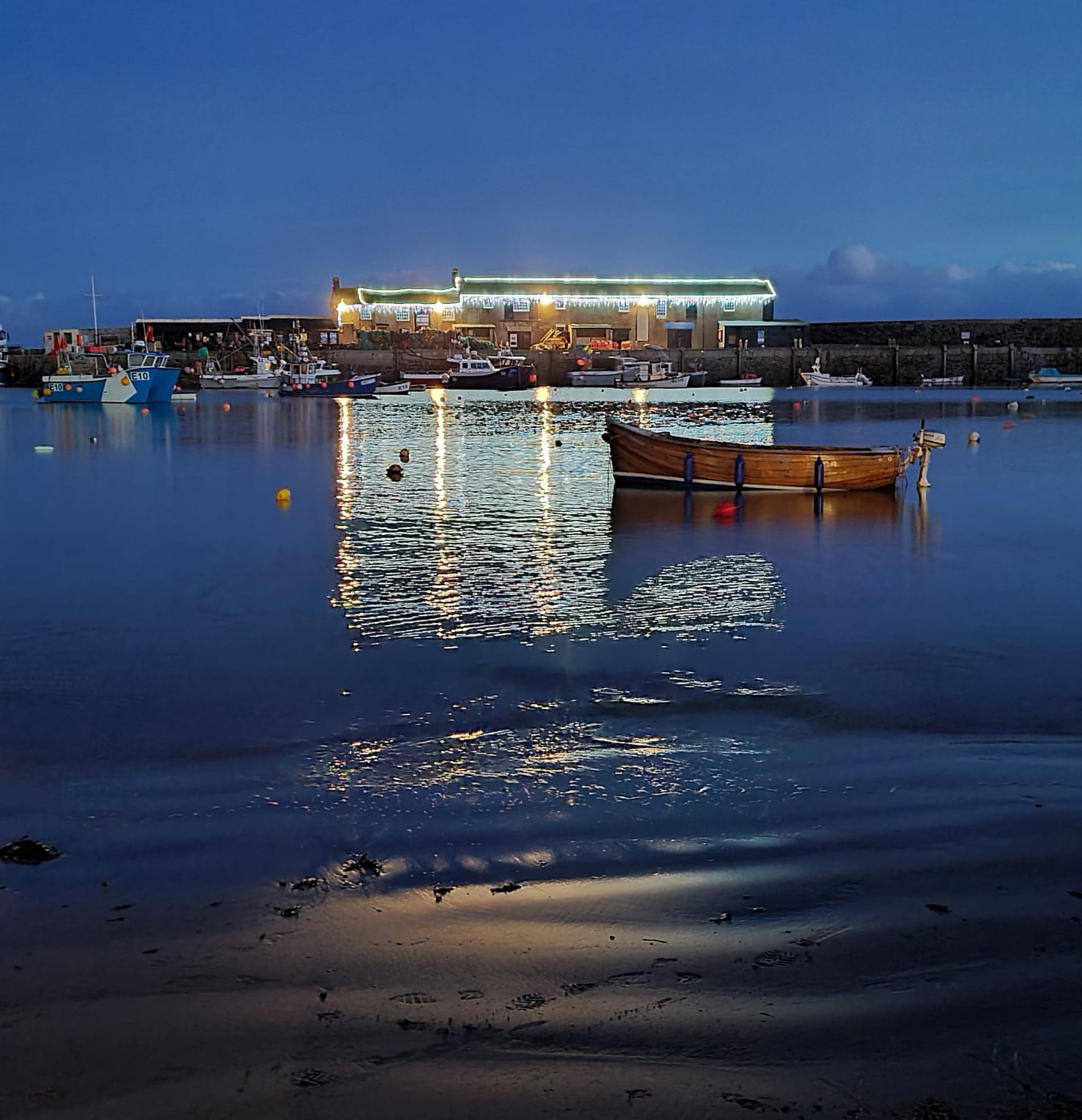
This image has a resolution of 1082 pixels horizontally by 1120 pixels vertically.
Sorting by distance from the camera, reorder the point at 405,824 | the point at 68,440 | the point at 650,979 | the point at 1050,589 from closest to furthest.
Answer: the point at 650,979 → the point at 405,824 → the point at 1050,589 → the point at 68,440

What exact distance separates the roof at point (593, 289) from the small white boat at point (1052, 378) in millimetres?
19086

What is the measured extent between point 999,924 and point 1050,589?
9.30m

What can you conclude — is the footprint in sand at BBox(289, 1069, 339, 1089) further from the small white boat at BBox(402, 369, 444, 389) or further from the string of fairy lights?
the string of fairy lights

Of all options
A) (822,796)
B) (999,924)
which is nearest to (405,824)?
(822,796)

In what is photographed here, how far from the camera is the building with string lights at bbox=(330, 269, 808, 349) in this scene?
87.9m

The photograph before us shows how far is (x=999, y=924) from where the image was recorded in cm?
478

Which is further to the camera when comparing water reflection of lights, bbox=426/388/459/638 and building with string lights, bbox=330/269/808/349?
building with string lights, bbox=330/269/808/349

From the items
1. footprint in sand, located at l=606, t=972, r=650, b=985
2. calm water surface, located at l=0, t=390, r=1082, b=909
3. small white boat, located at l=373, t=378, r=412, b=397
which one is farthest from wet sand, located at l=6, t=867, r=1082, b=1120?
small white boat, located at l=373, t=378, r=412, b=397

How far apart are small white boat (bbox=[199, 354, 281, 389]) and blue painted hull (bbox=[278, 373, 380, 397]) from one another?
7.16m

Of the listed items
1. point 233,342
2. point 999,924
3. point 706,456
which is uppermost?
point 233,342

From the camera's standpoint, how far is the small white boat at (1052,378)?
81.8 meters

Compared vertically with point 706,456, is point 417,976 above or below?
below

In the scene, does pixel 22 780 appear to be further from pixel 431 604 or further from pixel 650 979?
pixel 431 604

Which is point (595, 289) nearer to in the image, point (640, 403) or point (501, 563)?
point (640, 403)
